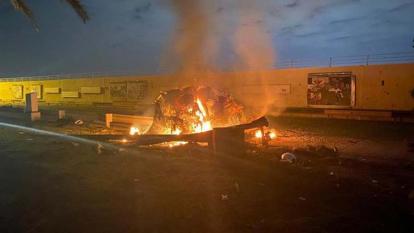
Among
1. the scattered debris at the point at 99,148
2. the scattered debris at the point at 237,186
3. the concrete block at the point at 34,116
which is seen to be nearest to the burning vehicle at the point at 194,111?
the scattered debris at the point at 99,148

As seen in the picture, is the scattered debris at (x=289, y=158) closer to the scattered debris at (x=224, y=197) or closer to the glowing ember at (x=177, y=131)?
the scattered debris at (x=224, y=197)

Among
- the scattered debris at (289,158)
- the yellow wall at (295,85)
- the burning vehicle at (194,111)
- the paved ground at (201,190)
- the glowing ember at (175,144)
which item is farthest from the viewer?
the yellow wall at (295,85)

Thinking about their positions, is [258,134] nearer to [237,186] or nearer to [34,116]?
[237,186]

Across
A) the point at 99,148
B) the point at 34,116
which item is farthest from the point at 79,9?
the point at 34,116

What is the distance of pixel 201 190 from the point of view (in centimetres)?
833

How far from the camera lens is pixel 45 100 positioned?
48750 mm

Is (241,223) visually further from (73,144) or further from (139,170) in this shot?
(73,144)

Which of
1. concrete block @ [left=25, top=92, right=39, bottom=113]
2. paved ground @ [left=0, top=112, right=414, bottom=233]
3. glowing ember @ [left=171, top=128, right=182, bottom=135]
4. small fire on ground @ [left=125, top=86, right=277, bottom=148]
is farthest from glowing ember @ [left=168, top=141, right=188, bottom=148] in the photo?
concrete block @ [left=25, top=92, right=39, bottom=113]

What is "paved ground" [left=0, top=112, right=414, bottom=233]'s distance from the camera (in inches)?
249

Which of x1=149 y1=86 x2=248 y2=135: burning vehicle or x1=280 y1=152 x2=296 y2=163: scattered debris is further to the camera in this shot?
x1=149 y1=86 x2=248 y2=135: burning vehicle

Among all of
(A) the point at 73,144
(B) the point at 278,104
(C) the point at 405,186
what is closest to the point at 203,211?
(C) the point at 405,186

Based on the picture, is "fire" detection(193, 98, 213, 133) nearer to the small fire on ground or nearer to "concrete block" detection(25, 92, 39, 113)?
the small fire on ground

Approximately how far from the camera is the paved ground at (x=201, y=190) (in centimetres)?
633

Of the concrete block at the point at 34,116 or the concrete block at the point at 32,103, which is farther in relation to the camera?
the concrete block at the point at 32,103
